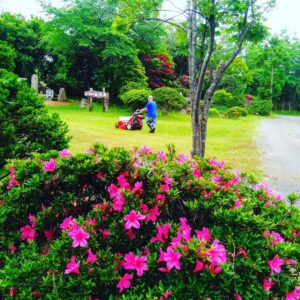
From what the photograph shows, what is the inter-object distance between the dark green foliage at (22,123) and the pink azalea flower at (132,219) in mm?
2551

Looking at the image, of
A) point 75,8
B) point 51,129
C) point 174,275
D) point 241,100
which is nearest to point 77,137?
point 51,129

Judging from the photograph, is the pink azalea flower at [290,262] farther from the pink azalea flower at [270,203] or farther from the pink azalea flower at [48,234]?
the pink azalea flower at [48,234]

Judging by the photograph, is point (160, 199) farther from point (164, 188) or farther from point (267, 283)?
point (267, 283)

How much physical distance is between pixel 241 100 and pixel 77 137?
107 ft

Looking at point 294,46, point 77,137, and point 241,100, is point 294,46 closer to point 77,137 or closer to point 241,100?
point 241,100

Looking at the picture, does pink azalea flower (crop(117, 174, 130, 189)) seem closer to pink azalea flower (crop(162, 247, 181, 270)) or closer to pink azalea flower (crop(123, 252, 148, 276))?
pink azalea flower (crop(123, 252, 148, 276))

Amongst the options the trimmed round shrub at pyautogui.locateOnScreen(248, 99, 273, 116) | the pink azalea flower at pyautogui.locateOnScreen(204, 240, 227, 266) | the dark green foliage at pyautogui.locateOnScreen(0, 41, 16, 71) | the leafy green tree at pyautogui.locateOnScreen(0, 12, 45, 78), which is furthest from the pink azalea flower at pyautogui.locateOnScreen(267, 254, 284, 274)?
the trimmed round shrub at pyautogui.locateOnScreen(248, 99, 273, 116)

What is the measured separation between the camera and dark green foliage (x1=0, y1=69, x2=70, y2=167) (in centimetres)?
378

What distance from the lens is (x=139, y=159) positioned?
237cm

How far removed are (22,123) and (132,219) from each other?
2.69 m

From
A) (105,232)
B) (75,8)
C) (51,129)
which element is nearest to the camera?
(105,232)

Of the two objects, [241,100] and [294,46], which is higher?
[294,46]

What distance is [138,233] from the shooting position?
1.96 m

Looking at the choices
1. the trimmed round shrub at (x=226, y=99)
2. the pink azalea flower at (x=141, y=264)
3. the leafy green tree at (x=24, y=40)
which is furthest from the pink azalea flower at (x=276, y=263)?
the trimmed round shrub at (x=226, y=99)
